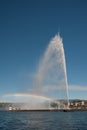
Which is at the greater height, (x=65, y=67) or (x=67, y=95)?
(x=65, y=67)

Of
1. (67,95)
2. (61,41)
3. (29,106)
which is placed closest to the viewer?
(61,41)

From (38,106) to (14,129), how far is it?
436 feet

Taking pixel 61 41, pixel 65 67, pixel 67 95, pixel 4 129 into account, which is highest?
pixel 61 41

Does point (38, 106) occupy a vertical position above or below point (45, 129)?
above

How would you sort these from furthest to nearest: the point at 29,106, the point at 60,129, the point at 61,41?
1. the point at 29,106
2. the point at 61,41
3. the point at 60,129

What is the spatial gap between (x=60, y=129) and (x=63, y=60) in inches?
2026

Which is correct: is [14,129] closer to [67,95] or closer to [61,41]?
[61,41]

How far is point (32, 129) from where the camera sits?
50.9m

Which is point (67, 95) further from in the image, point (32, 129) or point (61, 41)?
point (32, 129)

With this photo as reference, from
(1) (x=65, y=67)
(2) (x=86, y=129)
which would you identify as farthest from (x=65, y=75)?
(2) (x=86, y=129)

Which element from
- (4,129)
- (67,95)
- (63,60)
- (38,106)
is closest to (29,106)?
(38,106)

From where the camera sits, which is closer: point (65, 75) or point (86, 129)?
point (86, 129)

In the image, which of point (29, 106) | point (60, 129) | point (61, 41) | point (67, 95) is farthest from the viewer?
point (29, 106)

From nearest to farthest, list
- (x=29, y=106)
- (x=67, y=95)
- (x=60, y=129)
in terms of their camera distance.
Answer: (x=60, y=129) < (x=67, y=95) < (x=29, y=106)
